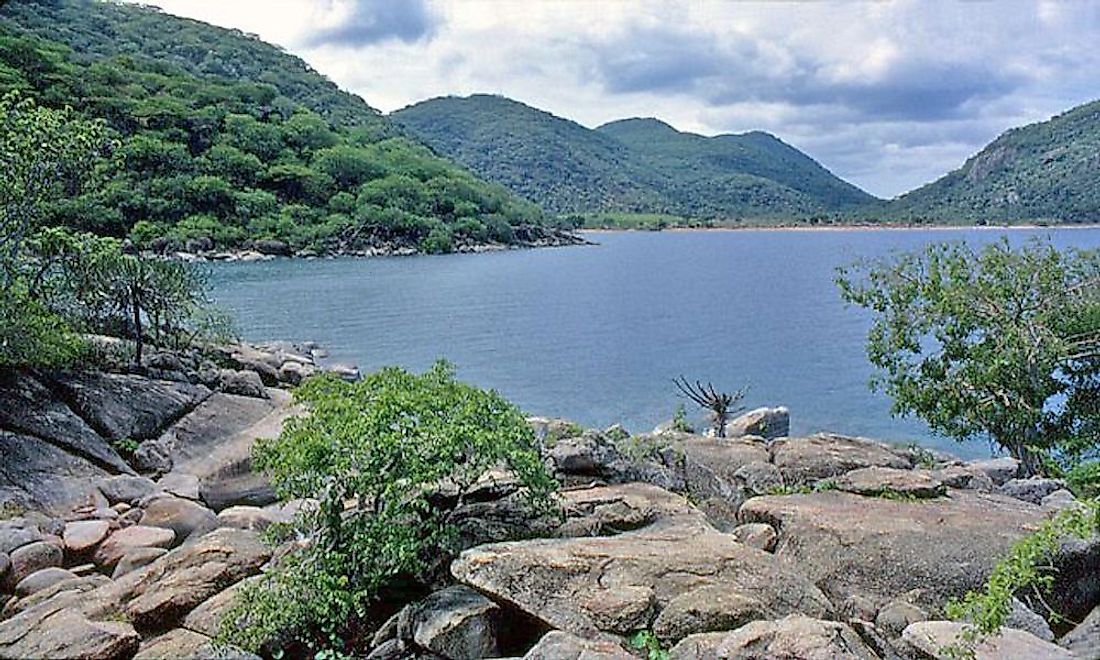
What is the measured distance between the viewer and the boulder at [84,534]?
13.1 m

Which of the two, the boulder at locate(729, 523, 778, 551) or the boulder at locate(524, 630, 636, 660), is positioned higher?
the boulder at locate(524, 630, 636, 660)

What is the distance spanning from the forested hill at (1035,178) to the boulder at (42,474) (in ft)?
513

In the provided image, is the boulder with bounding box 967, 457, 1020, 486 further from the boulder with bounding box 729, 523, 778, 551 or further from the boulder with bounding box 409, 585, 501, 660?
the boulder with bounding box 409, 585, 501, 660

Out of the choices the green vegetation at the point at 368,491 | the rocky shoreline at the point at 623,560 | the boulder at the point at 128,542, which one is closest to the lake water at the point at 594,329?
the rocky shoreline at the point at 623,560

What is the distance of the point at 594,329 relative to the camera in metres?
51.9

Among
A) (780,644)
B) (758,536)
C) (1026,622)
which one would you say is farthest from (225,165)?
(1026,622)

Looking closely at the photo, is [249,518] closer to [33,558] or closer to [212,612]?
[33,558]

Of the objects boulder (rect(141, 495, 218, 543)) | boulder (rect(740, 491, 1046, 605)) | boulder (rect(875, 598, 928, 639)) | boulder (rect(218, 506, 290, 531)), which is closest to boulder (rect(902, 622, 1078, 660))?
boulder (rect(875, 598, 928, 639))

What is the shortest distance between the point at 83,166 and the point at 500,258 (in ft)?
277

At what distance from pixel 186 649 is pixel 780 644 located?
5.84 meters

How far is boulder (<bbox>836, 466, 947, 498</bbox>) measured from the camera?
12344 mm

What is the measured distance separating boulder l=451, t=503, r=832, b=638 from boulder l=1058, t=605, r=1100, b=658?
218 cm

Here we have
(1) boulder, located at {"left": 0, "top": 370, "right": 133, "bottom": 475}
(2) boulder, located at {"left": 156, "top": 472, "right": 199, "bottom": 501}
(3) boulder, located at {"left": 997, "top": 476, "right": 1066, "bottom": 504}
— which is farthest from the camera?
(1) boulder, located at {"left": 0, "top": 370, "right": 133, "bottom": 475}

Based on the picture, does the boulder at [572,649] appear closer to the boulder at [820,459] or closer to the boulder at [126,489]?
the boulder at [820,459]
